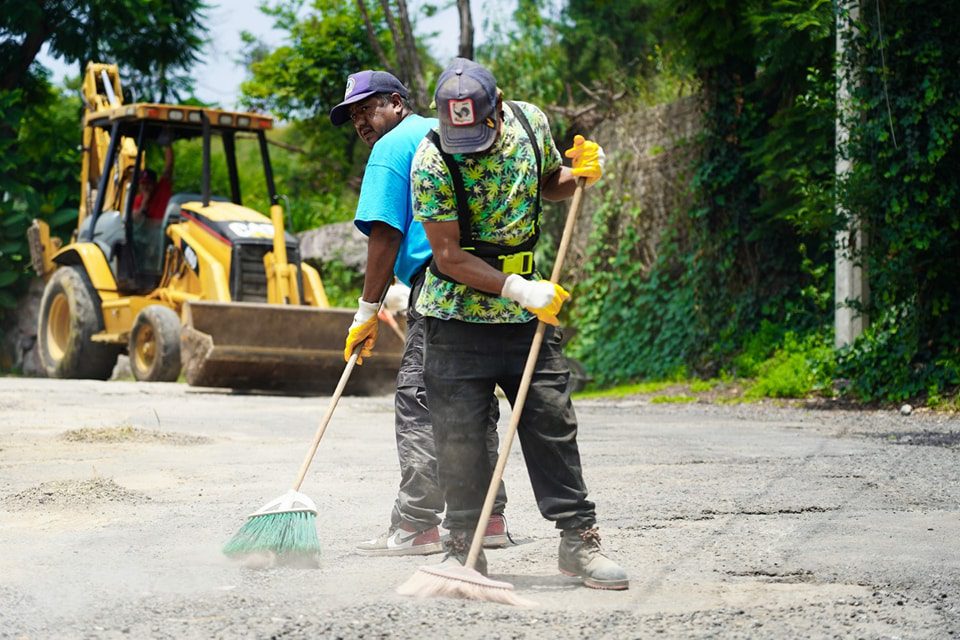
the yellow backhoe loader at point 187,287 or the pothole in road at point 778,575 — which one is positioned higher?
the yellow backhoe loader at point 187,287

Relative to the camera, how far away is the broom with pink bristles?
12.9ft

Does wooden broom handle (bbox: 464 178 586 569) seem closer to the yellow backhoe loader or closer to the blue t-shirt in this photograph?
the blue t-shirt

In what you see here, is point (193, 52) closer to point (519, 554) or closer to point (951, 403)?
point (951, 403)

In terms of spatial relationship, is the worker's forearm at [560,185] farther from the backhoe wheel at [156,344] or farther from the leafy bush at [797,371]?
the backhoe wheel at [156,344]

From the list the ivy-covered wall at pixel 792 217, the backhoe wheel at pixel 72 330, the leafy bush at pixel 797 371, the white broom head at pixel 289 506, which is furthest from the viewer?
the backhoe wheel at pixel 72 330

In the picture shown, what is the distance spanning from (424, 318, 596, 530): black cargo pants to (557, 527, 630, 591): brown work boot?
1.6 inches

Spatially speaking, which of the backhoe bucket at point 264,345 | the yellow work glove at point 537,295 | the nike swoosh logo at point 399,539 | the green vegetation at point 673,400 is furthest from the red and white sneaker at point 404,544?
the green vegetation at point 673,400

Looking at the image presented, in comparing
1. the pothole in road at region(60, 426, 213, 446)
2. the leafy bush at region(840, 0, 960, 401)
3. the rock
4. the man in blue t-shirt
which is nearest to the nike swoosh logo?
the man in blue t-shirt

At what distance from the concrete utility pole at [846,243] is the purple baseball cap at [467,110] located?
7.65 metres

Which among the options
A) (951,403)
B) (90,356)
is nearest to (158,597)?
(951,403)

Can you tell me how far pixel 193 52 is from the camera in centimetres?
2325

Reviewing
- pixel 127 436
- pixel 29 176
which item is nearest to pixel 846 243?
pixel 127 436

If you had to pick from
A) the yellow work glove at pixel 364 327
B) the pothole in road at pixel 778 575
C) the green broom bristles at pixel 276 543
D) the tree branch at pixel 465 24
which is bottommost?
the pothole in road at pixel 778 575

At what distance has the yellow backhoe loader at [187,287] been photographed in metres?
12.6
